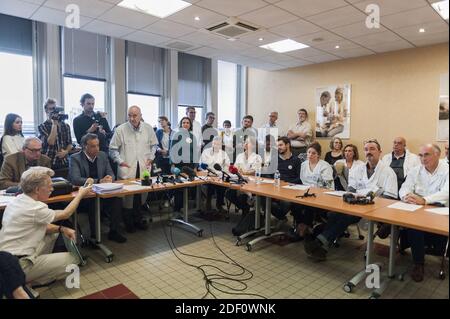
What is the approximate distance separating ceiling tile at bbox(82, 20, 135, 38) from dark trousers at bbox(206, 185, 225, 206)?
247 cm

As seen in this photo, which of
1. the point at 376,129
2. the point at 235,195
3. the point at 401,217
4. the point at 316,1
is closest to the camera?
the point at 401,217

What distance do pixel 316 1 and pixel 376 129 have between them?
10.2 ft

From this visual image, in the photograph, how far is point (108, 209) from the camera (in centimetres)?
355

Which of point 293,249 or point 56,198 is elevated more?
point 56,198

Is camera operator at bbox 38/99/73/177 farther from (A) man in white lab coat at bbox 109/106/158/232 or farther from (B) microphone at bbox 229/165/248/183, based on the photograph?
(B) microphone at bbox 229/165/248/183

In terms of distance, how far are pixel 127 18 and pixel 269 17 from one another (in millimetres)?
1732

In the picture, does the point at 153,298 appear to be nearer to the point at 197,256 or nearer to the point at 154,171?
the point at 197,256

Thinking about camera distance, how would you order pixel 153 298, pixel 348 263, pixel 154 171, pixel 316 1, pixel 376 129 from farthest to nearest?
pixel 376 129
pixel 154 171
pixel 316 1
pixel 348 263
pixel 153 298

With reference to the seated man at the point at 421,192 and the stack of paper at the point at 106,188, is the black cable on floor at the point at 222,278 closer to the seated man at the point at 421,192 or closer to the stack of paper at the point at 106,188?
the stack of paper at the point at 106,188

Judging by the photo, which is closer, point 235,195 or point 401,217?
point 401,217

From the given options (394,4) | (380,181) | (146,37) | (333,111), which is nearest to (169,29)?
(146,37)

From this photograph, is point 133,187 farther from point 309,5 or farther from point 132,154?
point 309,5

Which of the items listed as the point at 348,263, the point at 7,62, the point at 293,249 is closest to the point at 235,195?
the point at 293,249

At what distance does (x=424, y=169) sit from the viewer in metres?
2.35
